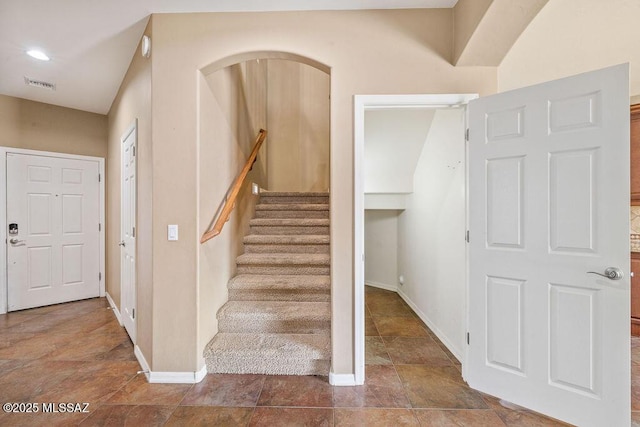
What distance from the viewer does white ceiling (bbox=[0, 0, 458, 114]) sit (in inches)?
72.5

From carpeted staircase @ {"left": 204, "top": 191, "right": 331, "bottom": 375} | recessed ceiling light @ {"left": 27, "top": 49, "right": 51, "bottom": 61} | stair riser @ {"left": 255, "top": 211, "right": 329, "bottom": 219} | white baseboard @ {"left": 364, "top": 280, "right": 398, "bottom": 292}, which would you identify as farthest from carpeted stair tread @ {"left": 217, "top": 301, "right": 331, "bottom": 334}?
recessed ceiling light @ {"left": 27, "top": 49, "right": 51, "bottom": 61}

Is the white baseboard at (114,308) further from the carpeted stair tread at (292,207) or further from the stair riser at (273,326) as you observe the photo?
the carpeted stair tread at (292,207)

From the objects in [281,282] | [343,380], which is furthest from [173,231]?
[343,380]

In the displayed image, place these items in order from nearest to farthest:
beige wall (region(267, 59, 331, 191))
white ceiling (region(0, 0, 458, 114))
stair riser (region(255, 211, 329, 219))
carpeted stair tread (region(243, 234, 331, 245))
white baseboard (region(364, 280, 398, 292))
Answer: white ceiling (region(0, 0, 458, 114))
carpeted stair tread (region(243, 234, 331, 245))
stair riser (region(255, 211, 329, 219))
white baseboard (region(364, 280, 398, 292))
beige wall (region(267, 59, 331, 191))

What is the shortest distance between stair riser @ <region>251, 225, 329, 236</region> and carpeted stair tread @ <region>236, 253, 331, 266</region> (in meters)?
0.45

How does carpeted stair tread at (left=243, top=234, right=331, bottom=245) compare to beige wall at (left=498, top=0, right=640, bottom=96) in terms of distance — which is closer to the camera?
beige wall at (left=498, top=0, right=640, bottom=96)

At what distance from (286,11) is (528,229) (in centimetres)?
216

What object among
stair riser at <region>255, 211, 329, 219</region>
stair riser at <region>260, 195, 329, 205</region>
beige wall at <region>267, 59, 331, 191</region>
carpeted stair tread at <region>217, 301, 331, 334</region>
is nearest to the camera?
carpeted stair tread at <region>217, 301, 331, 334</region>

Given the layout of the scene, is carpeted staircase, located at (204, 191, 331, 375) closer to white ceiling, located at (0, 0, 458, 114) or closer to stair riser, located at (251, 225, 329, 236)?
stair riser, located at (251, 225, 329, 236)

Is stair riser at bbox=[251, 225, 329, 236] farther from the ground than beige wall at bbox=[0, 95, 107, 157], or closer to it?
closer to it

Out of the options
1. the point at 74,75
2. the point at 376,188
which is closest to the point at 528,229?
the point at 376,188

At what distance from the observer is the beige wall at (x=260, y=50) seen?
1.89 meters

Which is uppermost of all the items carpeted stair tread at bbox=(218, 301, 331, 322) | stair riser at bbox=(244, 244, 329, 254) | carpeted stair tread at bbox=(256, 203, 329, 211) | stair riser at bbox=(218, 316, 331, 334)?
carpeted stair tread at bbox=(256, 203, 329, 211)

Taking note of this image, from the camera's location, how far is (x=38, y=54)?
93.6 inches
